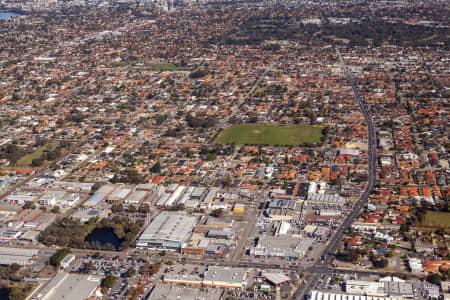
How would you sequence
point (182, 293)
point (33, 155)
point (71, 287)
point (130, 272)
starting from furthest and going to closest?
point (33, 155), point (130, 272), point (71, 287), point (182, 293)

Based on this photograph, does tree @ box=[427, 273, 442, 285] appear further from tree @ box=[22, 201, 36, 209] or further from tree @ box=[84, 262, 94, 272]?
tree @ box=[22, 201, 36, 209]

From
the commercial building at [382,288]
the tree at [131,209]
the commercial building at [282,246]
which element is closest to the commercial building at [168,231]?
the tree at [131,209]

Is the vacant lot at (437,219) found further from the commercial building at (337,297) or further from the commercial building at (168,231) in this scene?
the commercial building at (168,231)

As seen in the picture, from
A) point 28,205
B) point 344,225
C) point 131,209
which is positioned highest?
point 344,225

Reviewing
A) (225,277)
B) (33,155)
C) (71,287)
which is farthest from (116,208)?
(33,155)

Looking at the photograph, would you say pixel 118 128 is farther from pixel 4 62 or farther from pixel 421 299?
pixel 4 62

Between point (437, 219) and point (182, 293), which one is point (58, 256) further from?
point (437, 219)
